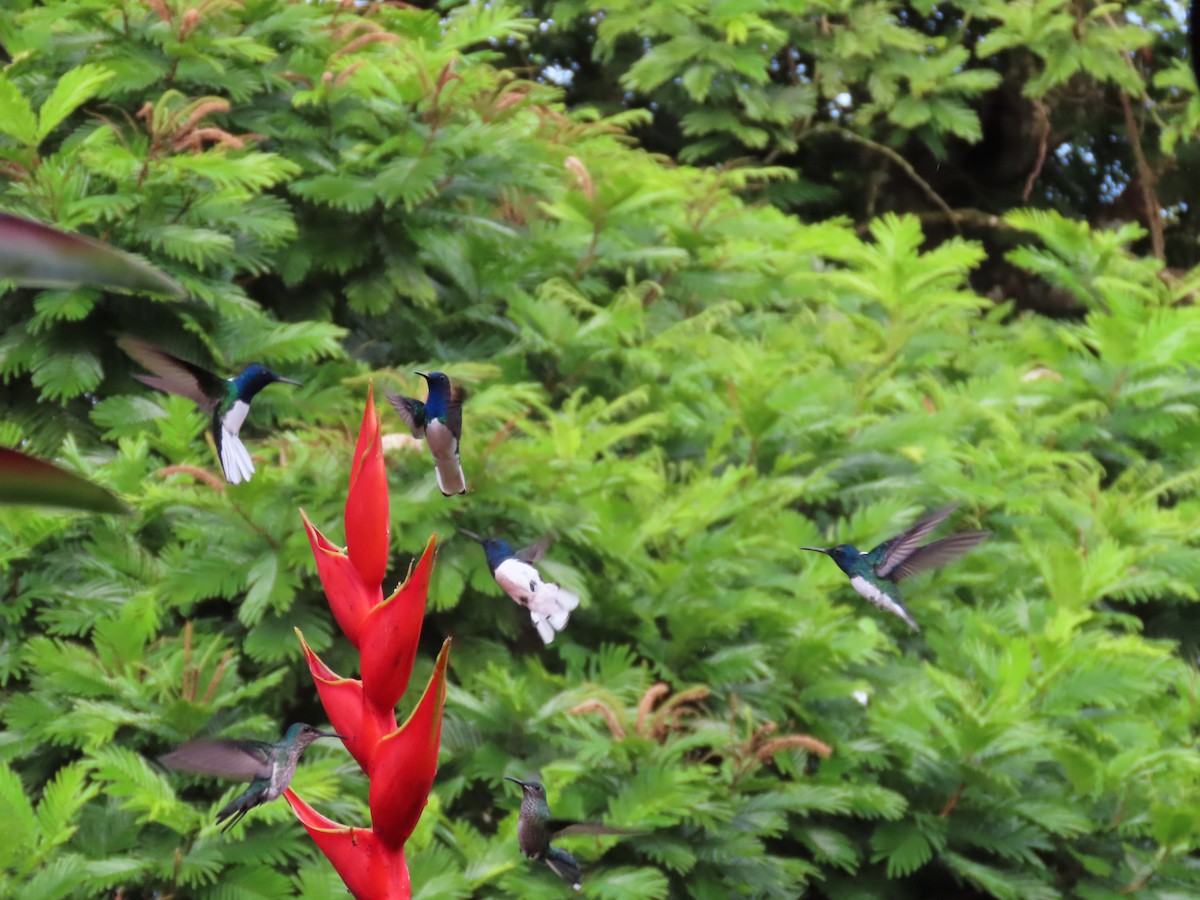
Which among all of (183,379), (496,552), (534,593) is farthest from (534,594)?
(183,379)

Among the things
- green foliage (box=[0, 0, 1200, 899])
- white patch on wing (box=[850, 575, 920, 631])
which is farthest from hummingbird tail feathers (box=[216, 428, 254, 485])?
white patch on wing (box=[850, 575, 920, 631])

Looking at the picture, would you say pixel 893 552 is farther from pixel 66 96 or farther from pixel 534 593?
pixel 66 96

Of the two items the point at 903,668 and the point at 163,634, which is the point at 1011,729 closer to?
the point at 903,668

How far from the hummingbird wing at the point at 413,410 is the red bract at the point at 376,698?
28.0 inches

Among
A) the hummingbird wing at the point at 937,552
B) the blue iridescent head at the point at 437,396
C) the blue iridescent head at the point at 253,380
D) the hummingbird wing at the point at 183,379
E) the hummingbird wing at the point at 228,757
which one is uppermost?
the blue iridescent head at the point at 437,396

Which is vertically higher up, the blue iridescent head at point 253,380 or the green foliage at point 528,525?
the blue iridescent head at point 253,380

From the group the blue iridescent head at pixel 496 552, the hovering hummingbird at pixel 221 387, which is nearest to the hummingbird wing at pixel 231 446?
the hovering hummingbird at pixel 221 387

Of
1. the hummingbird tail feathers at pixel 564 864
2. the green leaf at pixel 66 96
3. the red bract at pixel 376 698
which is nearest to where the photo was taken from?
the red bract at pixel 376 698

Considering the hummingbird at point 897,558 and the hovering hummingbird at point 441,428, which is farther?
the hummingbird at point 897,558

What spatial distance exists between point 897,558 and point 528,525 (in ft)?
3.37

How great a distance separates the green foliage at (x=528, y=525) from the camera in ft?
8.57

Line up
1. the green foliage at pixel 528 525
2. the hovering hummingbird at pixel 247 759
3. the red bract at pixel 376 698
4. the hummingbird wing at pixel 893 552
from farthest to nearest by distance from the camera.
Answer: the green foliage at pixel 528 525 < the hummingbird wing at pixel 893 552 < the hovering hummingbird at pixel 247 759 < the red bract at pixel 376 698

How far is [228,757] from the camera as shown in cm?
143

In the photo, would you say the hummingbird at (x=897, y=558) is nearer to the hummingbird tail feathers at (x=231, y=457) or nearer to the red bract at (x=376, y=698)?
the hummingbird tail feathers at (x=231, y=457)
